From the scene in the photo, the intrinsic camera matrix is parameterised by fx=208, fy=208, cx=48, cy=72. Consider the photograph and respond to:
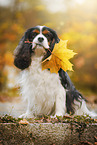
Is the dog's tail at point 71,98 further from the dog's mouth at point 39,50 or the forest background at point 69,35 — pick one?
the forest background at point 69,35

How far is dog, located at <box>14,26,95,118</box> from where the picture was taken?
292 cm

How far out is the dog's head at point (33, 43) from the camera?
9.35 feet

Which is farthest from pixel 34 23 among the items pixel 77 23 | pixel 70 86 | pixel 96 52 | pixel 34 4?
pixel 70 86

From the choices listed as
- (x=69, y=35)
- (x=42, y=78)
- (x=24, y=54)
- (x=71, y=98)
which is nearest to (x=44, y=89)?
(x=42, y=78)

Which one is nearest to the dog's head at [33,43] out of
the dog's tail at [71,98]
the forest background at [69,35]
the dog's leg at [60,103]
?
the dog's tail at [71,98]

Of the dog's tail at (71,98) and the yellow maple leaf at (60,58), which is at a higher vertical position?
the yellow maple leaf at (60,58)

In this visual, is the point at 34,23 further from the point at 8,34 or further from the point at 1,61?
the point at 1,61

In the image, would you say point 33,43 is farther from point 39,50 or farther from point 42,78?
point 42,78

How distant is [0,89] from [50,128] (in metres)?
8.15

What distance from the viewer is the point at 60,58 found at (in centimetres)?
273

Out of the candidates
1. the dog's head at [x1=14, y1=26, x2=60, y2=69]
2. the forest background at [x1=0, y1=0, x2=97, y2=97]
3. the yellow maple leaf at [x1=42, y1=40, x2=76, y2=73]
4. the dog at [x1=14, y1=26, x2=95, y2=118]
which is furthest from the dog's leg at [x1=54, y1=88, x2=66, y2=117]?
the forest background at [x1=0, y1=0, x2=97, y2=97]

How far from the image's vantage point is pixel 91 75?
977 centimetres

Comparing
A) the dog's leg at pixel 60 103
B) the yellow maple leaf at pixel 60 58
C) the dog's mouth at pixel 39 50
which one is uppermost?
the dog's mouth at pixel 39 50

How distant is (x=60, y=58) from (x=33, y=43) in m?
0.46
